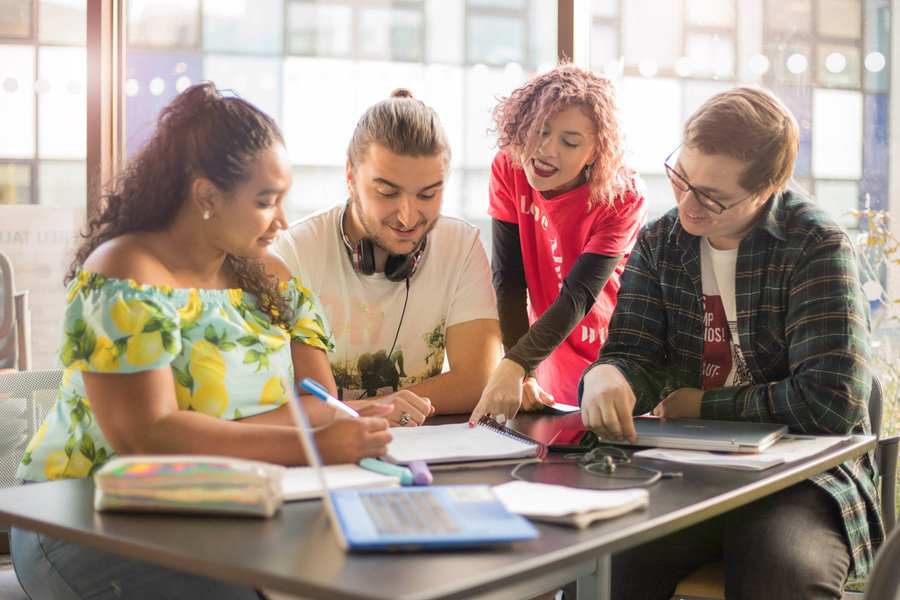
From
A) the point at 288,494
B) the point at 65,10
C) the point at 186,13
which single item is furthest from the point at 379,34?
the point at 288,494

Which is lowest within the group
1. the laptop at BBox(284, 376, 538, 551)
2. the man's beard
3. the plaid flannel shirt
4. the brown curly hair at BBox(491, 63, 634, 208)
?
the laptop at BBox(284, 376, 538, 551)

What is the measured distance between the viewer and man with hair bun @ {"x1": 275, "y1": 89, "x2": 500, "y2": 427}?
1883mm

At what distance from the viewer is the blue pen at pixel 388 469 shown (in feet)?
3.75

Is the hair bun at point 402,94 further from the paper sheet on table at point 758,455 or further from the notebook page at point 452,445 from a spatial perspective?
the paper sheet on table at point 758,455

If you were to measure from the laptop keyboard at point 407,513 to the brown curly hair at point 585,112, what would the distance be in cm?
131

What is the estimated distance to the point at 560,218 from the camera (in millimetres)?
2240

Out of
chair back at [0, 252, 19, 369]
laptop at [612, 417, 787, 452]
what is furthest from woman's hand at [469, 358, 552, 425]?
chair back at [0, 252, 19, 369]

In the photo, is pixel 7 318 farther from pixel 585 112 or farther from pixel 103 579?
pixel 103 579

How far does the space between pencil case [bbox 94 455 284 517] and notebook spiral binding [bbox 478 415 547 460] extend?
520 mm

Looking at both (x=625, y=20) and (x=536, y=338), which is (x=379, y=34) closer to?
(x=625, y=20)

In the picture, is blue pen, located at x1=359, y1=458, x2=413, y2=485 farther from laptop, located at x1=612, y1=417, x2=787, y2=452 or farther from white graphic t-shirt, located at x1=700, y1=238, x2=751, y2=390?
white graphic t-shirt, located at x1=700, y1=238, x2=751, y2=390

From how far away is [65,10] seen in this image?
330 cm

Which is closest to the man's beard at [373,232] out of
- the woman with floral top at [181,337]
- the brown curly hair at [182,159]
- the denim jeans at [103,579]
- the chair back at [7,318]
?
the woman with floral top at [181,337]

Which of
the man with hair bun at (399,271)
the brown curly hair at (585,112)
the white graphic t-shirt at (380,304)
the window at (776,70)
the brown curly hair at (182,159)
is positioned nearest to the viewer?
the brown curly hair at (182,159)
